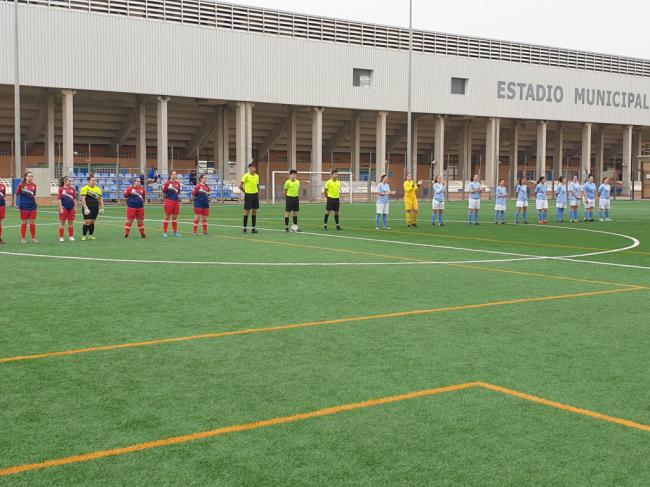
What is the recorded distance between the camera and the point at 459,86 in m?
61.9

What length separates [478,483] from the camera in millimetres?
4355

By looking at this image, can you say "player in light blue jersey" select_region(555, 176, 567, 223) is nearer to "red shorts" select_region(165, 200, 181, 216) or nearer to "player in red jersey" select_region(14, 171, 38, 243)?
"red shorts" select_region(165, 200, 181, 216)

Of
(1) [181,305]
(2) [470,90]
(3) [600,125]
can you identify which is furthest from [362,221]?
(3) [600,125]

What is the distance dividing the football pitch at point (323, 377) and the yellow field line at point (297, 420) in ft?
0.07

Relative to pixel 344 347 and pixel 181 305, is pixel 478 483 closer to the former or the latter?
pixel 344 347

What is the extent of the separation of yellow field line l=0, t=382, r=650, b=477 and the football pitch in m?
0.02

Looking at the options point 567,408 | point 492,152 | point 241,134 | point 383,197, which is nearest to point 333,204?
point 383,197

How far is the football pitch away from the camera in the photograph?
15.3 ft

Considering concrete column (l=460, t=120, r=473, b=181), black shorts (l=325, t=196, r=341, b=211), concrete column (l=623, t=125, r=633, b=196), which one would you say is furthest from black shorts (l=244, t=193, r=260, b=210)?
concrete column (l=623, t=125, r=633, b=196)

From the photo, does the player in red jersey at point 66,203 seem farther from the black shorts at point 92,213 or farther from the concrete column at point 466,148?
the concrete column at point 466,148

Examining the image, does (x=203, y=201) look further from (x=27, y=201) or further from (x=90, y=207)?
(x=27, y=201)

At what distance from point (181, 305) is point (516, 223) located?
72.3ft

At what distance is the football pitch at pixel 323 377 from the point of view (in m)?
4.66

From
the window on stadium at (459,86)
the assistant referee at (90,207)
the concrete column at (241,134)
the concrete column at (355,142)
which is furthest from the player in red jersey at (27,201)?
the window on stadium at (459,86)
